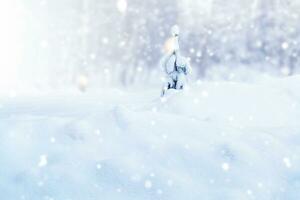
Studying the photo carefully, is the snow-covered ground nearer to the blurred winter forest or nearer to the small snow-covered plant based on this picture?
the small snow-covered plant

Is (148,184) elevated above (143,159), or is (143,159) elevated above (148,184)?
(143,159)

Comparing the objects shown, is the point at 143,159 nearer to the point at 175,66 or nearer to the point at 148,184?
the point at 148,184

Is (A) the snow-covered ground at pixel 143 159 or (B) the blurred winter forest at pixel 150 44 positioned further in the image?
(B) the blurred winter forest at pixel 150 44

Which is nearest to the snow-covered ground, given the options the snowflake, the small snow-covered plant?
the snowflake

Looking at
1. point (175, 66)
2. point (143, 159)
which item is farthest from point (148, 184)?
point (175, 66)

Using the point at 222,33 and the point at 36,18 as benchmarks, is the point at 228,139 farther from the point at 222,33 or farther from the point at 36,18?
the point at 36,18

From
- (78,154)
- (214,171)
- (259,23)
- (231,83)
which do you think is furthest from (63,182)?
(259,23)

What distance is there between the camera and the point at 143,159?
805cm

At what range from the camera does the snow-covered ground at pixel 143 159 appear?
7519 mm

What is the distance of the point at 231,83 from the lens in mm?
16531

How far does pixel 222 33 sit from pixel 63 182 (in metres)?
50.8

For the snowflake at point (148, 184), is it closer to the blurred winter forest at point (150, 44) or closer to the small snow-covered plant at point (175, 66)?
the small snow-covered plant at point (175, 66)

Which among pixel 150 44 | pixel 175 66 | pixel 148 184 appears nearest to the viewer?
pixel 148 184

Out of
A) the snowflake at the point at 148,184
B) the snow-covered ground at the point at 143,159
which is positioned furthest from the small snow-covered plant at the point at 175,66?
the snowflake at the point at 148,184
